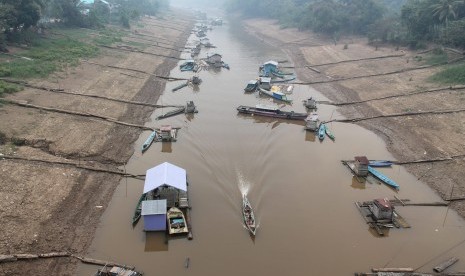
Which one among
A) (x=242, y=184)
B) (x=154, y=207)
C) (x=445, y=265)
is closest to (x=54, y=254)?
(x=154, y=207)

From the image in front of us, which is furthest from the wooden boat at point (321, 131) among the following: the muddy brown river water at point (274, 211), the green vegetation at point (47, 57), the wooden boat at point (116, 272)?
the green vegetation at point (47, 57)

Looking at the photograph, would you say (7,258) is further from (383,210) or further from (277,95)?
(277,95)

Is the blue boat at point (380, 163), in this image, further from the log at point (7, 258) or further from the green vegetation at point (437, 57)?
the green vegetation at point (437, 57)

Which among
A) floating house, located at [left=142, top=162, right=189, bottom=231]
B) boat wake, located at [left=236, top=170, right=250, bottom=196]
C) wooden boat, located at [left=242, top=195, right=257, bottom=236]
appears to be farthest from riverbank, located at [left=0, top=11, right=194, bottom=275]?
wooden boat, located at [left=242, top=195, right=257, bottom=236]

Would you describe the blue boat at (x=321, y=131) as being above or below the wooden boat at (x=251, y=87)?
below

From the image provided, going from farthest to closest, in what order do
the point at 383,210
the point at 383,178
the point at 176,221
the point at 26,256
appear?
the point at 383,178 < the point at 383,210 < the point at 176,221 < the point at 26,256

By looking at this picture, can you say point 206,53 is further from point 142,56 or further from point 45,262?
point 45,262

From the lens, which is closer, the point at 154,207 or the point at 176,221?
the point at 154,207
